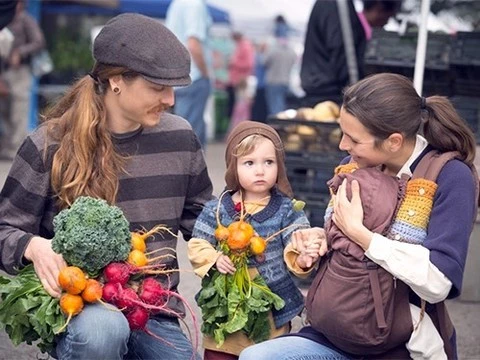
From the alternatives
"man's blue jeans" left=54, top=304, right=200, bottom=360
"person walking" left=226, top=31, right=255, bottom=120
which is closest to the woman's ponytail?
"man's blue jeans" left=54, top=304, right=200, bottom=360

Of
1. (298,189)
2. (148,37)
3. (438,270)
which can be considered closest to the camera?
(438,270)

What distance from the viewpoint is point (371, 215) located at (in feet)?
10.7

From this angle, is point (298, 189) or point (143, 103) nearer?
point (143, 103)

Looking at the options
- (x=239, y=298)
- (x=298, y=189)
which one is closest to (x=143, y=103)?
(x=239, y=298)

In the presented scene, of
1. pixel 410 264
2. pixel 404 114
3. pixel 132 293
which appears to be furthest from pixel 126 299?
pixel 404 114

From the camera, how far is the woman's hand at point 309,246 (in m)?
3.34

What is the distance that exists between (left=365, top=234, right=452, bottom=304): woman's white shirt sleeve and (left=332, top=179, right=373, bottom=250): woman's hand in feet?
0.10

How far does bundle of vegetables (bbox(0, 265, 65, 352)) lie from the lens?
329 cm

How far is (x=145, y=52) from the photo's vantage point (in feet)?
11.4

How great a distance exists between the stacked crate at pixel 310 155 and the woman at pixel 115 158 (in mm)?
2397

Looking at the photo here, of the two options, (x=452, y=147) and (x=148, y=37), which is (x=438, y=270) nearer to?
(x=452, y=147)

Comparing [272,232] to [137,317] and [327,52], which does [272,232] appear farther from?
[327,52]

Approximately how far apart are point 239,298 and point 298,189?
2.59 m

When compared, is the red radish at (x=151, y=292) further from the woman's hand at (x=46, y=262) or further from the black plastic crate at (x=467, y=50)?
the black plastic crate at (x=467, y=50)
